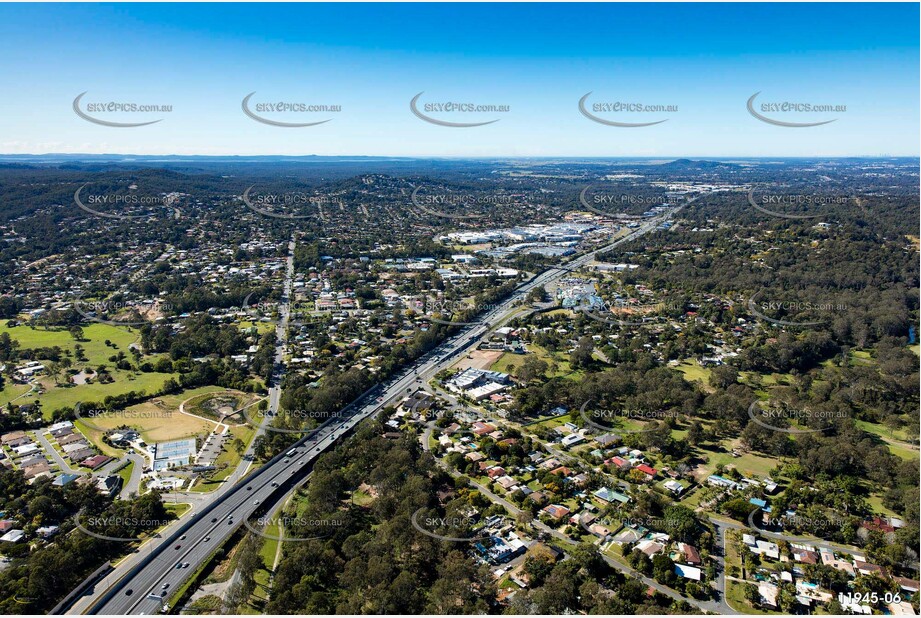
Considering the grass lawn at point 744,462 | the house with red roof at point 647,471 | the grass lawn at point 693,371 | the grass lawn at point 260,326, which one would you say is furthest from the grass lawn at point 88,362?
the grass lawn at point 693,371

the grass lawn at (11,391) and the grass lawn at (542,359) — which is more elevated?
the grass lawn at (11,391)

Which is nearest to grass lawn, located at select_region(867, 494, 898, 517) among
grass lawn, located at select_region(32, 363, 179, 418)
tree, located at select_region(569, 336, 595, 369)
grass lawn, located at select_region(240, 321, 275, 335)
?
tree, located at select_region(569, 336, 595, 369)

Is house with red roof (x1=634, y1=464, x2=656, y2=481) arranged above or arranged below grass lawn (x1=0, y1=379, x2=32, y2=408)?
below

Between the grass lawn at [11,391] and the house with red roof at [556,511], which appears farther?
the grass lawn at [11,391]

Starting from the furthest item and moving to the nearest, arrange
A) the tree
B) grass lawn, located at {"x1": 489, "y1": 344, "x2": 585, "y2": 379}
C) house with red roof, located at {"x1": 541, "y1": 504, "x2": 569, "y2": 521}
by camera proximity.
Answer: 1. the tree
2. grass lawn, located at {"x1": 489, "y1": 344, "x2": 585, "y2": 379}
3. house with red roof, located at {"x1": 541, "y1": 504, "x2": 569, "y2": 521}

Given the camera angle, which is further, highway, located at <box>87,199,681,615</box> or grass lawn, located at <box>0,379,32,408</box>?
grass lawn, located at <box>0,379,32,408</box>

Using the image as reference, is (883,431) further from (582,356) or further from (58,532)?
(58,532)

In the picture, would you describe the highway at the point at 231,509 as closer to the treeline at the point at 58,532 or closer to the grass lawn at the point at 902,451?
the treeline at the point at 58,532

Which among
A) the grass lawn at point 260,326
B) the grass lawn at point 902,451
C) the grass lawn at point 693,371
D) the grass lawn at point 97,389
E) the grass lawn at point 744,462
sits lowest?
the grass lawn at point 744,462

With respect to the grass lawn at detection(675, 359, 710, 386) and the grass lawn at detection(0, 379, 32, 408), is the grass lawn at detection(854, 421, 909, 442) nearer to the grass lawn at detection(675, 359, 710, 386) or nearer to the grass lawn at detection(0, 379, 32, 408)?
the grass lawn at detection(675, 359, 710, 386)
